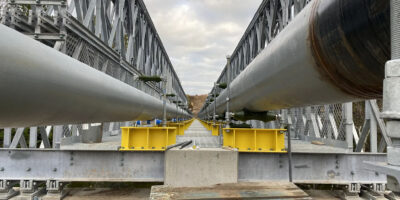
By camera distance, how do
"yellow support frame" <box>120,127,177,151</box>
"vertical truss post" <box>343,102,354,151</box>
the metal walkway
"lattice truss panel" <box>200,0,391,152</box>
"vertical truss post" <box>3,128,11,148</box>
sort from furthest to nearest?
1. the metal walkway
2. "vertical truss post" <box>343,102,354,151</box>
3. "lattice truss panel" <box>200,0,391,152</box>
4. "vertical truss post" <box>3,128,11,148</box>
5. "yellow support frame" <box>120,127,177,151</box>

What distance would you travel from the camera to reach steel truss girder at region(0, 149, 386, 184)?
523 centimetres

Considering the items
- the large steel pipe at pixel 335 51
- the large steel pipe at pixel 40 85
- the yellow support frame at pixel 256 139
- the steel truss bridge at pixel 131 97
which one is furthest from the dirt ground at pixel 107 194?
the large steel pipe at pixel 335 51

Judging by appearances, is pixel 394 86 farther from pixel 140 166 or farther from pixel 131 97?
pixel 140 166

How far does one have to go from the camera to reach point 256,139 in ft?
17.7

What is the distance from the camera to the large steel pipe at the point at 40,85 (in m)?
1.06

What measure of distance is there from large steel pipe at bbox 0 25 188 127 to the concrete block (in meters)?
2.93

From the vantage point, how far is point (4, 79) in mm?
1028

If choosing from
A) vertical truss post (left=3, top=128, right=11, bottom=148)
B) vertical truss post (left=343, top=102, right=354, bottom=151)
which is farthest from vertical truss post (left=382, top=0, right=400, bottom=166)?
vertical truss post (left=3, top=128, right=11, bottom=148)

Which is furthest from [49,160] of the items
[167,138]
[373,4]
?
[373,4]

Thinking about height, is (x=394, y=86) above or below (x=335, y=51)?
below

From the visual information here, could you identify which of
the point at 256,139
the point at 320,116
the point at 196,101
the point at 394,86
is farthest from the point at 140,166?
the point at 196,101

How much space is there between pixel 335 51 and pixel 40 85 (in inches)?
58.7

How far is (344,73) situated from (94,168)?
5.10 m

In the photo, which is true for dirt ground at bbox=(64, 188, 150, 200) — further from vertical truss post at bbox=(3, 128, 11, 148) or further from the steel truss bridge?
vertical truss post at bbox=(3, 128, 11, 148)
